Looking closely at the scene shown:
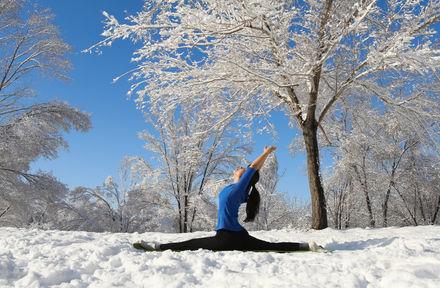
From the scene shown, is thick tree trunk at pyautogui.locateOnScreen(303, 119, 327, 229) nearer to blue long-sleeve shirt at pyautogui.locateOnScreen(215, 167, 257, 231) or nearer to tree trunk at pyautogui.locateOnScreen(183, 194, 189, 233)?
blue long-sleeve shirt at pyautogui.locateOnScreen(215, 167, 257, 231)

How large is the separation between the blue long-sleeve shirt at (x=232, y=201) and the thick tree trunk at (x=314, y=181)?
459cm

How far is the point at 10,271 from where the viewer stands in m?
3.54

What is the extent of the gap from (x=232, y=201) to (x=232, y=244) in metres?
0.50

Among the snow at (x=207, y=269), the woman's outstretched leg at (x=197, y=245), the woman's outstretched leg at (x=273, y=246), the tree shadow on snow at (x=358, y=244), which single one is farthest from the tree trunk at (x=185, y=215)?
the snow at (x=207, y=269)

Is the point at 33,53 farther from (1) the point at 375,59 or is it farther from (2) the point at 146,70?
(1) the point at 375,59

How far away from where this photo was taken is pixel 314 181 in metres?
9.33

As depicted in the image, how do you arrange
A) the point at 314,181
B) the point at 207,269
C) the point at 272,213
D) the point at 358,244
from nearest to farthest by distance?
the point at 207,269 → the point at 358,244 → the point at 314,181 → the point at 272,213

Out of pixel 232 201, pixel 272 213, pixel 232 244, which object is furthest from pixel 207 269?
pixel 272 213

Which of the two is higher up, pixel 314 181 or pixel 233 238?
pixel 314 181

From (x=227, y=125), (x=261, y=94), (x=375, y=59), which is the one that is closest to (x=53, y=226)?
(x=227, y=125)

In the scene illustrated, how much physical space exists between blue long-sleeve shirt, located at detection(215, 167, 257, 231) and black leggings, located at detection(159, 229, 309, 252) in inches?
3.3

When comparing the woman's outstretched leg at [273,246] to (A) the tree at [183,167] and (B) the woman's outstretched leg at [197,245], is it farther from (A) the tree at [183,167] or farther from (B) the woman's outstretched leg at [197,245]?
(A) the tree at [183,167]

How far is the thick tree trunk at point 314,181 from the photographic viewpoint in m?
9.25

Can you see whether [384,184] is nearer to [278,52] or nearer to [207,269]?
[278,52]
